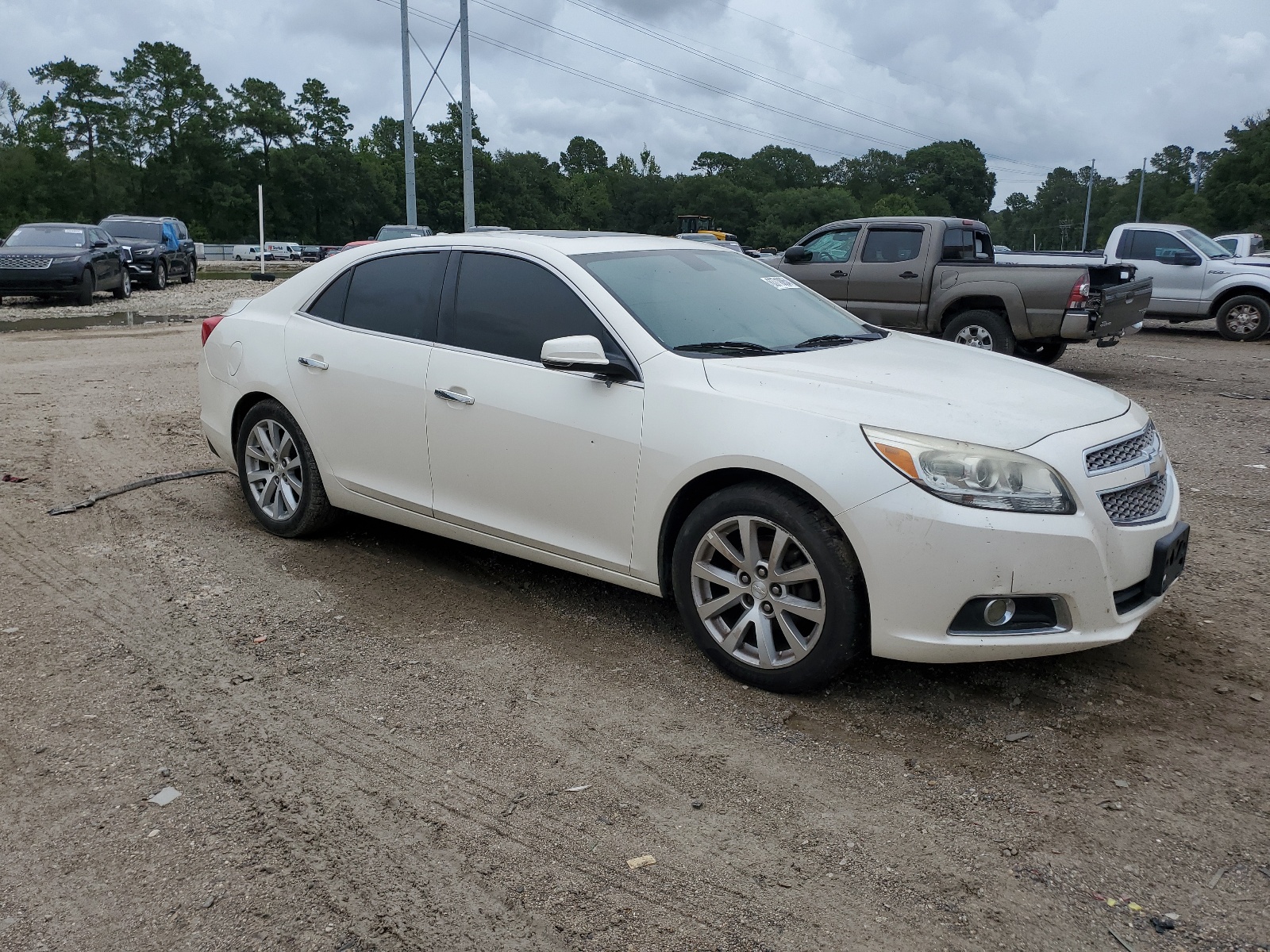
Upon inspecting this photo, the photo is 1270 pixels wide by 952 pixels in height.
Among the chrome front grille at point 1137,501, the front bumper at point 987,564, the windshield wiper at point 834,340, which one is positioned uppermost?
the windshield wiper at point 834,340

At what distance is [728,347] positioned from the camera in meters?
4.32

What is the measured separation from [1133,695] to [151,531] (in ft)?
16.3

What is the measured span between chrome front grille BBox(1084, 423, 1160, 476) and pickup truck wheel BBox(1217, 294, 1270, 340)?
1505 centimetres

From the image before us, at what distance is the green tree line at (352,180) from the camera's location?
247 ft

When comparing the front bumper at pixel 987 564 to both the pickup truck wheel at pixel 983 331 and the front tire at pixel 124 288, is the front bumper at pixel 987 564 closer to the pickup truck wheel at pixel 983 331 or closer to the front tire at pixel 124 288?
the pickup truck wheel at pixel 983 331

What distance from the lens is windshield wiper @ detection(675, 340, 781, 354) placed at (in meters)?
4.24

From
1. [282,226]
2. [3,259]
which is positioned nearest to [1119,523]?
[3,259]

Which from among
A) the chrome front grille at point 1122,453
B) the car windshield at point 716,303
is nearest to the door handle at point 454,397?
the car windshield at point 716,303

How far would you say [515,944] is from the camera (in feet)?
8.45

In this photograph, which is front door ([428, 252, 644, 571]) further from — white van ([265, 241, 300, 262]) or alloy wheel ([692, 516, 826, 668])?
white van ([265, 241, 300, 262])

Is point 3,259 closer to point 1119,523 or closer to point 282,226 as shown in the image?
point 1119,523

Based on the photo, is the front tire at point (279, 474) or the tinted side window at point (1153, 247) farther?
the tinted side window at point (1153, 247)

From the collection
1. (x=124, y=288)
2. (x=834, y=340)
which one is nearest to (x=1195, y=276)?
(x=834, y=340)

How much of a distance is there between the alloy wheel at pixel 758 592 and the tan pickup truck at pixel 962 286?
9.07m
